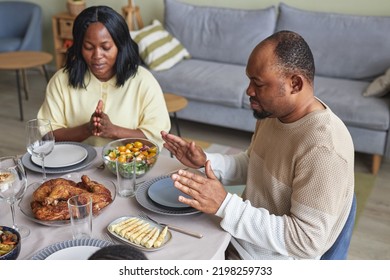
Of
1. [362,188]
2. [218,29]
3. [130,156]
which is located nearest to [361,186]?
[362,188]

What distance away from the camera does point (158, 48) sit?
12.5 feet

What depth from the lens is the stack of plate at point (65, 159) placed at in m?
1.56

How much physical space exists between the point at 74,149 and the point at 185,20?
2617 millimetres

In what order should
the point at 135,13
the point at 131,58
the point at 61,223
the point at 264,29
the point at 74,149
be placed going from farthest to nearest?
the point at 135,13 < the point at 264,29 < the point at 131,58 < the point at 74,149 < the point at 61,223

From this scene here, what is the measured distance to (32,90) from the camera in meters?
4.73

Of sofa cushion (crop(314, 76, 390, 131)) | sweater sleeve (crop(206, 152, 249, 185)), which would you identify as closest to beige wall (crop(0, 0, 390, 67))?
sofa cushion (crop(314, 76, 390, 131))

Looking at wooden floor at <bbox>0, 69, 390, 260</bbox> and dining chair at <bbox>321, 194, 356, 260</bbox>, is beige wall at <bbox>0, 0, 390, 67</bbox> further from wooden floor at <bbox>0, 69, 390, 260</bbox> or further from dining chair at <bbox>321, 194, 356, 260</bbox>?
dining chair at <bbox>321, 194, 356, 260</bbox>

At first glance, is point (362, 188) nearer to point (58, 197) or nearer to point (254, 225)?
point (254, 225)

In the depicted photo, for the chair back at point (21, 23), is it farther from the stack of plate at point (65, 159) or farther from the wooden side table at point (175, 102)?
the stack of plate at point (65, 159)

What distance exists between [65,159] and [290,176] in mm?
763

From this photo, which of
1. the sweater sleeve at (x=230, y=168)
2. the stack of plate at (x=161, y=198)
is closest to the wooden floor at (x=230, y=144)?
the sweater sleeve at (x=230, y=168)

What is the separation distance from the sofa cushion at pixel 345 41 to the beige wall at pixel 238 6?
0.24m
